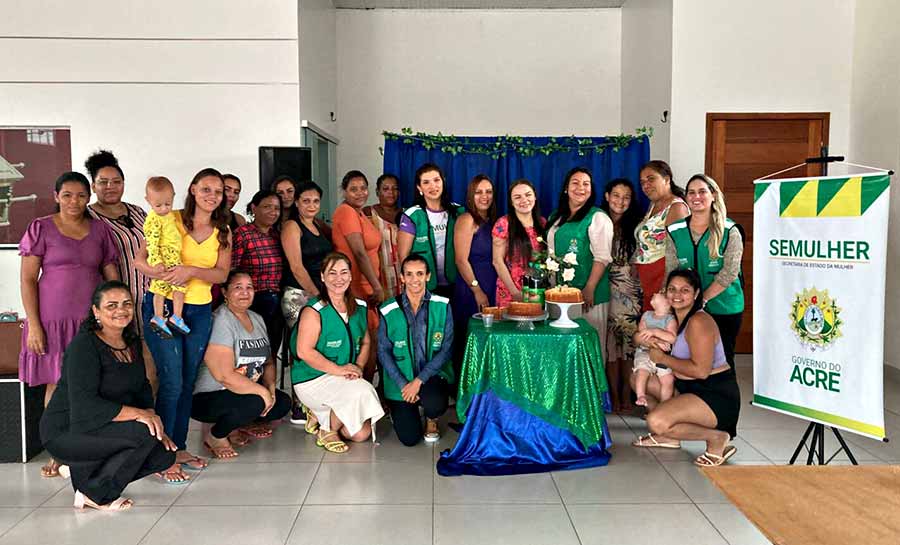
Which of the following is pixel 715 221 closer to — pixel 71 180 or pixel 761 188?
pixel 761 188

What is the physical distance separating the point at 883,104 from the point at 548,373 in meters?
3.93

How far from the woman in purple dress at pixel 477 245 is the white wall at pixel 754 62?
2.26 m

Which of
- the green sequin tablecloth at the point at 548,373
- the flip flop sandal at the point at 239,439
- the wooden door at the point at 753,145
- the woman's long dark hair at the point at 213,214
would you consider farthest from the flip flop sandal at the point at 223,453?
the wooden door at the point at 753,145

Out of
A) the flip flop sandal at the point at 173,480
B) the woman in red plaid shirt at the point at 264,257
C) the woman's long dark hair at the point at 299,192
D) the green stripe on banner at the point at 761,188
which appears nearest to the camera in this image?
the green stripe on banner at the point at 761,188

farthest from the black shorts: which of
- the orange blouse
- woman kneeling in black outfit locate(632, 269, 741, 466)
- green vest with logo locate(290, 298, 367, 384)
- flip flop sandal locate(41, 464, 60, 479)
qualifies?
flip flop sandal locate(41, 464, 60, 479)

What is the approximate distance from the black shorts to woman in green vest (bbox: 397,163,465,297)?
65.4 inches

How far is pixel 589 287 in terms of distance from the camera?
4285mm

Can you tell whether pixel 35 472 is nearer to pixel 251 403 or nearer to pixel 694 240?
pixel 251 403

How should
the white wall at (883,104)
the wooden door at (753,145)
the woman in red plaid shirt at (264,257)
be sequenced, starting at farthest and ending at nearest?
the wooden door at (753,145), the white wall at (883,104), the woman in red plaid shirt at (264,257)

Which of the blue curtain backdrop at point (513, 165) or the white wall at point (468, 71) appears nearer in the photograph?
the blue curtain backdrop at point (513, 165)

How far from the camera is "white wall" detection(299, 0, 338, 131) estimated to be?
226 inches

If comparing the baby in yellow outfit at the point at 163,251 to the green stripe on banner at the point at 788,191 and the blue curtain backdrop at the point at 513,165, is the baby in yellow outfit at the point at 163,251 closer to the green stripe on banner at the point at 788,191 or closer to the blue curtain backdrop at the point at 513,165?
the blue curtain backdrop at the point at 513,165

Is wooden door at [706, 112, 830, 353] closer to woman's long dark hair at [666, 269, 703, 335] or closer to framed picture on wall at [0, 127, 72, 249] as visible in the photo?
woman's long dark hair at [666, 269, 703, 335]

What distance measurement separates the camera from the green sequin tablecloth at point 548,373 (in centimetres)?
341
